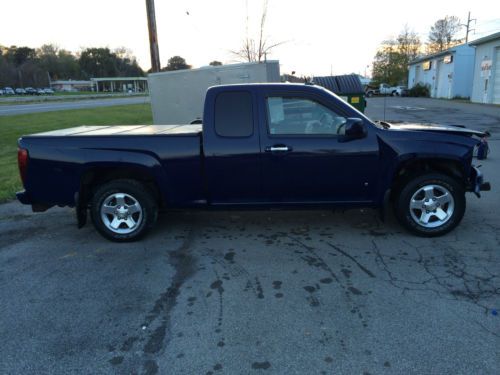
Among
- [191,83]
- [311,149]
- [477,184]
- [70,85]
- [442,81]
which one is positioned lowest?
[477,184]

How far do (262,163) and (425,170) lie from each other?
6.58 ft

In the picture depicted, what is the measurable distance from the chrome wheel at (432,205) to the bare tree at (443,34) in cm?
7577

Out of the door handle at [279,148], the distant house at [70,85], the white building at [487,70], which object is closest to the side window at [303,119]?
the door handle at [279,148]

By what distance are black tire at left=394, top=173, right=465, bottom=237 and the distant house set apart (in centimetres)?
12892

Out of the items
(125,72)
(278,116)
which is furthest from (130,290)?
(125,72)

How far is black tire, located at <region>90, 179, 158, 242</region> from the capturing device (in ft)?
15.8

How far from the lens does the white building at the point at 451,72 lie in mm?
40125

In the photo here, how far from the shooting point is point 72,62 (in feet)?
408

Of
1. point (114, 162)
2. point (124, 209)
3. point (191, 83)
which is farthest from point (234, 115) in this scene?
point (191, 83)

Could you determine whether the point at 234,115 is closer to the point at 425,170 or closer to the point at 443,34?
the point at 425,170

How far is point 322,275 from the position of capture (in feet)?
12.9

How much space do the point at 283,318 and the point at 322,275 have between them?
Result: 2.79ft

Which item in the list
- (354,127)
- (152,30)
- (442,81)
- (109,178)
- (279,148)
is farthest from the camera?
(442,81)

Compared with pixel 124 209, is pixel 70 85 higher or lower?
higher
